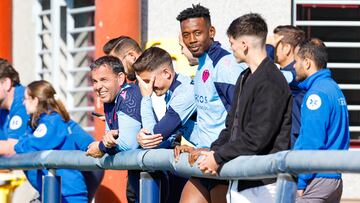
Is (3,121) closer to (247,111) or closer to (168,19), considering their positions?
(168,19)

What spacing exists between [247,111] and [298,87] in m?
1.49

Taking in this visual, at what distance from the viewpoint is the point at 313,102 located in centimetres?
686

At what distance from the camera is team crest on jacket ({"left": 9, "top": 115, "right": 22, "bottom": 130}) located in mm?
8992

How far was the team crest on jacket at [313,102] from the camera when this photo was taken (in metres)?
6.83

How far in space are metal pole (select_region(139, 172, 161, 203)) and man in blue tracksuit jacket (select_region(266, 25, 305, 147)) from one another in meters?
1.06

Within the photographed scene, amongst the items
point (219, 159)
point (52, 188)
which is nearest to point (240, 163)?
point (219, 159)

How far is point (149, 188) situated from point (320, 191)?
1.03 m

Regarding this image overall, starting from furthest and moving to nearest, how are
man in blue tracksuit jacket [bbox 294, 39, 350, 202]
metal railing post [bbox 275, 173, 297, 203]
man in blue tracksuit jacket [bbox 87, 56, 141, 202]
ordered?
1. man in blue tracksuit jacket [bbox 87, 56, 141, 202]
2. man in blue tracksuit jacket [bbox 294, 39, 350, 202]
3. metal railing post [bbox 275, 173, 297, 203]

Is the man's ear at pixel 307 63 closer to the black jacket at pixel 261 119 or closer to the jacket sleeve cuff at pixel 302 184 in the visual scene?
the jacket sleeve cuff at pixel 302 184

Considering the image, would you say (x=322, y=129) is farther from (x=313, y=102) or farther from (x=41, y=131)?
(x=41, y=131)

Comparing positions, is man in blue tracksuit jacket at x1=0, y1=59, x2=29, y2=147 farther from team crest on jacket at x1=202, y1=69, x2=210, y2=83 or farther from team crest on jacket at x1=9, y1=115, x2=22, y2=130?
team crest on jacket at x1=202, y1=69, x2=210, y2=83

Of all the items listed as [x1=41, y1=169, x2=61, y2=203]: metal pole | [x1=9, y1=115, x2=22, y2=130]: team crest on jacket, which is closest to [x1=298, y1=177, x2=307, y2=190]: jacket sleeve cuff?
[x1=41, y1=169, x2=61, y2=203]: metal pole

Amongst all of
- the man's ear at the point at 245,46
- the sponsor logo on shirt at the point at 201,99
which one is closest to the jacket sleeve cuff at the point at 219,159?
the man's ear at the point at 245,46

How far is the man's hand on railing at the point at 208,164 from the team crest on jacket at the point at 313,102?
1.20 metres
